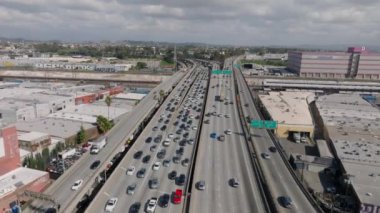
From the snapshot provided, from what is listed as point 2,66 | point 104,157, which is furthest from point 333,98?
point 2,66

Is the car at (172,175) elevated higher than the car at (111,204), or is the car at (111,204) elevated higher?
the car at (172,175)

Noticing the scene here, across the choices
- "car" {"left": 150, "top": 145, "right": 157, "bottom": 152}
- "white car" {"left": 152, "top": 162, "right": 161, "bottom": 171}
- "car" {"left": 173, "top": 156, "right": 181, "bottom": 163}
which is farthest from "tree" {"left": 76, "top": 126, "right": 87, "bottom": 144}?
"white car" {"left": 152, "top": 162, "right": 161, "bottom": 171}

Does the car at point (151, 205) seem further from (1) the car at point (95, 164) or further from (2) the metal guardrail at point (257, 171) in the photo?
(1) the car at point (95, 164)

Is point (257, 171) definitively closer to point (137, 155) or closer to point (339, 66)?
point (137, 155)

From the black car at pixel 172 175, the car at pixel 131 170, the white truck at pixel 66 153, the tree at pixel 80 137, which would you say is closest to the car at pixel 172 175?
the black car at pixel 172 175

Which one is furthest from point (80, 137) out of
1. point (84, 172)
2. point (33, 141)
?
point (84, 172)

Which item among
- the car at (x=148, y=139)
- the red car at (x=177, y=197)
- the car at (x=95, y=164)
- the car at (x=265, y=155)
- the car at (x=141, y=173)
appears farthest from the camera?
the car at (x=148, y=139)
